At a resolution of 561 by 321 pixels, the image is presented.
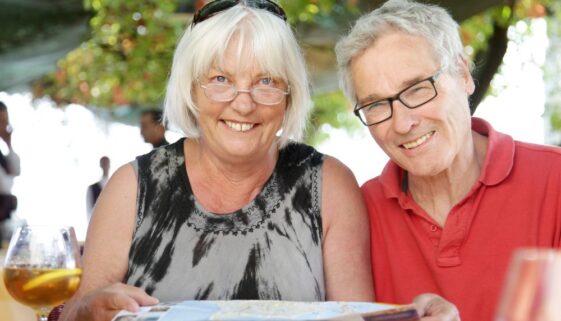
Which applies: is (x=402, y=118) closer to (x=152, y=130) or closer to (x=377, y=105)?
(x=377, y=105)

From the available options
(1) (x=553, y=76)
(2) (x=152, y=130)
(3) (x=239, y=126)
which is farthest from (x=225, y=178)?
(1) (x=553, y=76)

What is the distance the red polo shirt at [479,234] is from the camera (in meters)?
2.51

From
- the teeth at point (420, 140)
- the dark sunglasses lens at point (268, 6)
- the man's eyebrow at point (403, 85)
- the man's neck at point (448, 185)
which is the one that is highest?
the dark sunglasses lens at point (268, 6)

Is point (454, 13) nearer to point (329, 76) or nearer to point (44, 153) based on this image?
point (329, 76)

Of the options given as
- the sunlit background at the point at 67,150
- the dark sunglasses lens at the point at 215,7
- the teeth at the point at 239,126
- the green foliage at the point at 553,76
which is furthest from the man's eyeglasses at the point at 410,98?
the sunlit background at the point at 67,150

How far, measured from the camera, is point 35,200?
20.0m

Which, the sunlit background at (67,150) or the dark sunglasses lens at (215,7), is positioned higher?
the dark sunglasses lens at (215,7)

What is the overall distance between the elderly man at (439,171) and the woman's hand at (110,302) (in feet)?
2.94

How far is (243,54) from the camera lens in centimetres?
255

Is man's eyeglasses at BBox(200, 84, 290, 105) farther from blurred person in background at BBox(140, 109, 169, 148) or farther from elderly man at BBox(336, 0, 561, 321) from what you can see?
blurred person in background at BBox(140, 109, 169, 148)

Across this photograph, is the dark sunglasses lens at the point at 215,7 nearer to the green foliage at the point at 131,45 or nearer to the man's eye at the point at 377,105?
the man's eye at the point at 377,105

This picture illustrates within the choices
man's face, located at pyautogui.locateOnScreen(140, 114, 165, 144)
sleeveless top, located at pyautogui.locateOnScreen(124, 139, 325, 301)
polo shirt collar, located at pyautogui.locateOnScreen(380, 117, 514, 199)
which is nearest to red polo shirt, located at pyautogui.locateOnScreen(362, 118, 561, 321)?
polo shirt collar, located at pyautogui.locateOnScreen(380, 117, 514, 199)

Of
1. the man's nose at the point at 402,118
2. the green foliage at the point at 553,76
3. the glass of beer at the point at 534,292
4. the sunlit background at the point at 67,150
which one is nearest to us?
the glass of beer at the point at 534,292

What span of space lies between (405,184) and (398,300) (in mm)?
352
